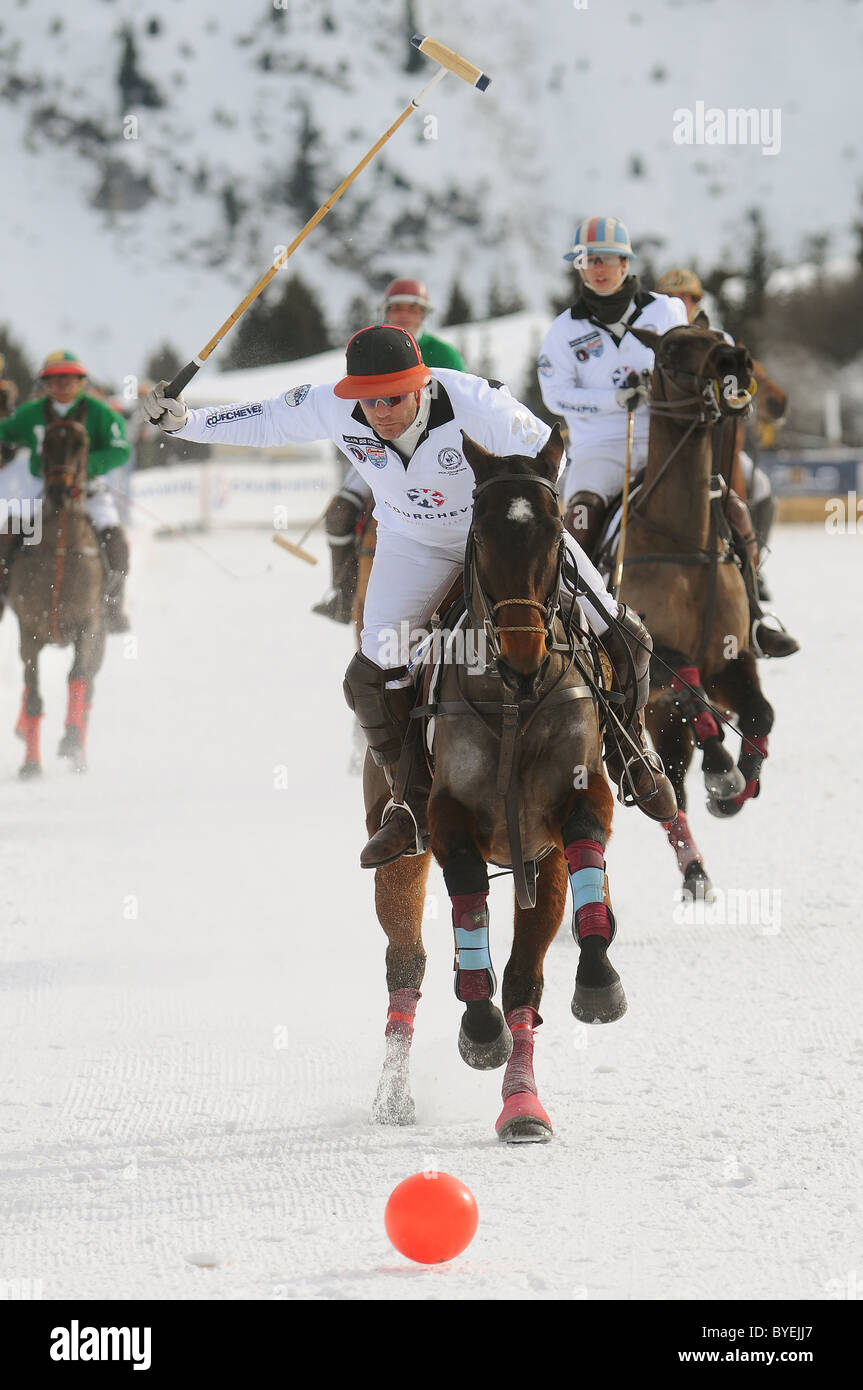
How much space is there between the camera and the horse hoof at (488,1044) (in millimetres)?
4902

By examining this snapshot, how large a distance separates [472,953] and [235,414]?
1.99 meters

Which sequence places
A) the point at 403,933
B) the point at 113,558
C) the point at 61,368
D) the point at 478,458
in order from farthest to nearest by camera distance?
the point at 113,558 → the point at 61,368 → the point at 403,933 → the point at 478,458

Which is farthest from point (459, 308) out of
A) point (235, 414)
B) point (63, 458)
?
point (235, 414)

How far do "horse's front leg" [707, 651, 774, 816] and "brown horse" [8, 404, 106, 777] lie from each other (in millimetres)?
5300

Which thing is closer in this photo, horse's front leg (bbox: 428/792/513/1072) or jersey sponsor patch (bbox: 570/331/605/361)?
horse's front leg (bbox: 428/792/513/1072)

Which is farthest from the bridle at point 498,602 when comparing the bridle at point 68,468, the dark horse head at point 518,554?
the bridle at point 68,468

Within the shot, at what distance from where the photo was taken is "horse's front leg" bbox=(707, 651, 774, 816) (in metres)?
8.16

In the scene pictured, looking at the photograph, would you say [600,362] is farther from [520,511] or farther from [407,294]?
[520,511]

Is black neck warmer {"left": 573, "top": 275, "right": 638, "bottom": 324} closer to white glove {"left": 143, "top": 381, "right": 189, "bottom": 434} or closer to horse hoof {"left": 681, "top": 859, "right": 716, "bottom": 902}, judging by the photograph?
horse hoof {"left": 681, "top": 859, "right": 716, "bottom": 902}

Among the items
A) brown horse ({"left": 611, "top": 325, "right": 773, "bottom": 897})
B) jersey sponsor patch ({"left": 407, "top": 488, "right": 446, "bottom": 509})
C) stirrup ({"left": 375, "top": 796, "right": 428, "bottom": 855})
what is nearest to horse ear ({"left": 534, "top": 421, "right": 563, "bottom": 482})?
jersey sponsor patch ({"left": 407, "top": 488, "right": 446, "bottom": 509})

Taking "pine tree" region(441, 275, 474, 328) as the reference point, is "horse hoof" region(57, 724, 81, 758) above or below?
below

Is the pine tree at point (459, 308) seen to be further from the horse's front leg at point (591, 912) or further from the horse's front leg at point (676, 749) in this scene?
the horse's front leg at point (591, 912)

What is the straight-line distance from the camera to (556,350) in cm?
886

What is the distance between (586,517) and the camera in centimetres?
852
